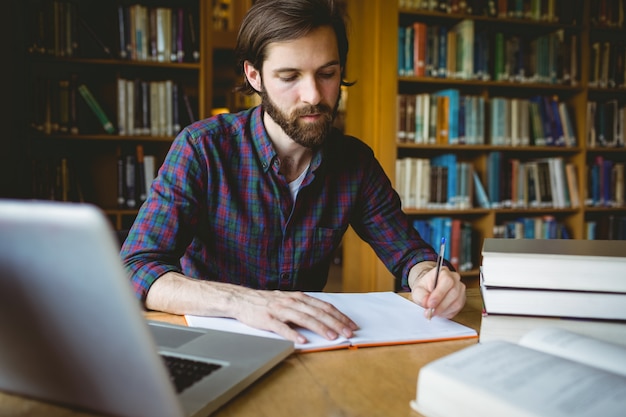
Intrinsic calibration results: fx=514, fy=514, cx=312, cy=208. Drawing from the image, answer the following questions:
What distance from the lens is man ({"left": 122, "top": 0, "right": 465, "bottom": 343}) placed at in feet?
4.16

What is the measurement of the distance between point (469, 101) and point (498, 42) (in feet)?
1.33

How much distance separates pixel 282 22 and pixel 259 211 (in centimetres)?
49

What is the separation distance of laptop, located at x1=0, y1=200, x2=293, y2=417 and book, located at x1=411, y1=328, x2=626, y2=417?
0.77ft

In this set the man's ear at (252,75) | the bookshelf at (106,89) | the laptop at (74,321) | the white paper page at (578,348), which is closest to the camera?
the laptop at (74,321)

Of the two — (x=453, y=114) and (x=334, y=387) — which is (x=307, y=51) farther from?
(x=453, y=114)

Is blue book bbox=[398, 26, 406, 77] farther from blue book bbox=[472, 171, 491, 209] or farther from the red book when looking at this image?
blue book bbox=[472, 171, 491, 209]

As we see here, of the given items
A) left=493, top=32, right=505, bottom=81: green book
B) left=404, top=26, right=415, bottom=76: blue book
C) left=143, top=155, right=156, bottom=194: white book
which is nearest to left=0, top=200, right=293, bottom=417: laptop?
left=143, top=155, right=156, bottom=194: white book

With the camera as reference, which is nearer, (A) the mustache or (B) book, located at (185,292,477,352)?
(B) book, located at (185,292,477,352)

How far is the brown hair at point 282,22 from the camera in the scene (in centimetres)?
132

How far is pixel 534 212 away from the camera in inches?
127

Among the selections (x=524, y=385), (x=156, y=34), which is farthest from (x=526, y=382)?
(x=156, y=34)

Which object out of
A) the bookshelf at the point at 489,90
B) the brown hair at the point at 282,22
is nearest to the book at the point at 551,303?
the brown hair at the point at 282,22

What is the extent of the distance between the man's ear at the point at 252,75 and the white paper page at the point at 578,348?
1065 millimetres

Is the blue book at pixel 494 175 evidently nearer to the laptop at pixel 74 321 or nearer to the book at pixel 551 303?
the book at pixel 551 303
